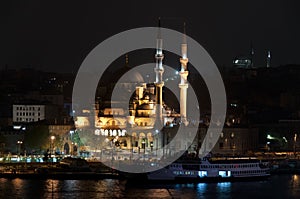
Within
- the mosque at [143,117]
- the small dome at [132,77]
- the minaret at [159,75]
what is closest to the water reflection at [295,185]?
the mosque at [143,117]

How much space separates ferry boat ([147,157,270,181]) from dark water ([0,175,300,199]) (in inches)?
13.3

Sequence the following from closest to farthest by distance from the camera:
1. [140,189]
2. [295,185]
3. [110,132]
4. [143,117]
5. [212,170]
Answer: [140,189] → [295,185] → [212,170] → [110,132] → [143,117]

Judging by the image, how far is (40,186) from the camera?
14.9 m

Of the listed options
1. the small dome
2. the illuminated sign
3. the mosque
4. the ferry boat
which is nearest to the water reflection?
the ferry boat

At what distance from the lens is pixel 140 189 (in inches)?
579

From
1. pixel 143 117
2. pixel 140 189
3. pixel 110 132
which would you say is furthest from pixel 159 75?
pixel 140 189

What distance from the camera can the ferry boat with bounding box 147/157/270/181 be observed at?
15961 mm

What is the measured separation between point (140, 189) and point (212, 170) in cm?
212

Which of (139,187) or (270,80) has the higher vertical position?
(270,80)

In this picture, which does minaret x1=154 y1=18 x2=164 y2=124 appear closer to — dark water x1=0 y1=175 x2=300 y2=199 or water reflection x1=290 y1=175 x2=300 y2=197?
water reflection x1=290 y1=175 x2=300 y2=197

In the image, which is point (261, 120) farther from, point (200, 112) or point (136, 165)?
point (136, 165)

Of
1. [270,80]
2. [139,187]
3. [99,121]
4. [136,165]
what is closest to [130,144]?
[99,121]

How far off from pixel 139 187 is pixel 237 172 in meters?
2.32

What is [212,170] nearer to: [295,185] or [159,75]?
[295,185]
